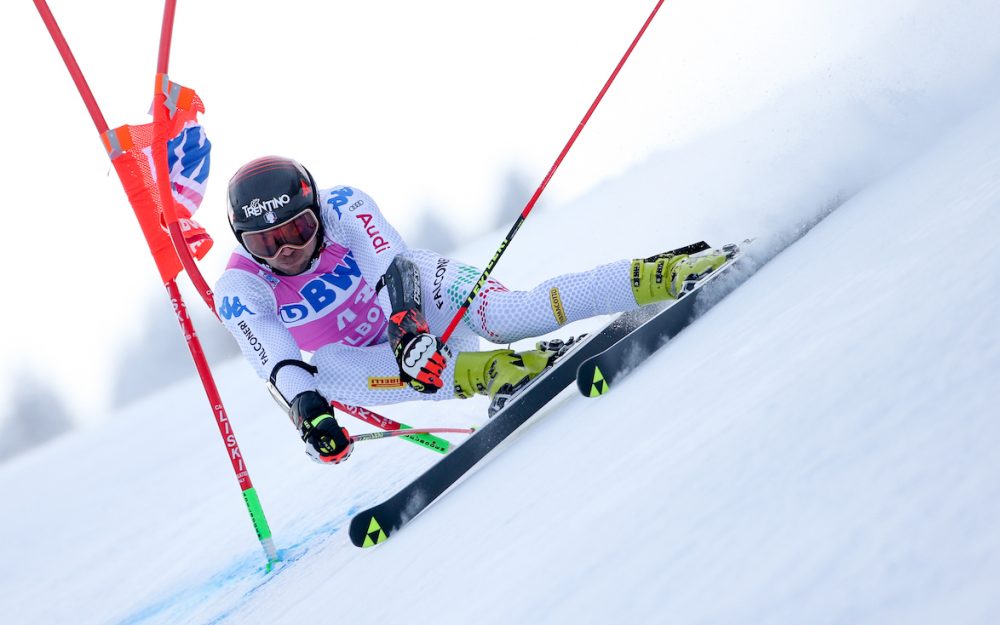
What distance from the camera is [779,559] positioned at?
1.00m

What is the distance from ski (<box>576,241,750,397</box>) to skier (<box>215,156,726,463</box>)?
0.12 meters

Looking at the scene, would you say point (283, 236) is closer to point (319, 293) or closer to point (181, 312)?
point (319, 293)

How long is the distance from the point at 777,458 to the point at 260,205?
2.90 metres

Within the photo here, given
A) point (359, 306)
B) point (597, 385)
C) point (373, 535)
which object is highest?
point (597, 385)

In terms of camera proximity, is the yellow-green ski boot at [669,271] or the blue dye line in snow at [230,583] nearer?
the yellow-green ski boot at [669,271]

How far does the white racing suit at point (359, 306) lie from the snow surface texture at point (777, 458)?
1.79 ft

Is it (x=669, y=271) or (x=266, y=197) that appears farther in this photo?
(x=266, y=197)

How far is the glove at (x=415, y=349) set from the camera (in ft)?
11.4

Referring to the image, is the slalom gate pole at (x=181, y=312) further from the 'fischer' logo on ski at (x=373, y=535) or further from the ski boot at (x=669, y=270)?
the ski boot at (x=669, y=270)

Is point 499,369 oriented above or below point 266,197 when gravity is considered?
below

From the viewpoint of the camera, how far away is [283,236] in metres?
3.81

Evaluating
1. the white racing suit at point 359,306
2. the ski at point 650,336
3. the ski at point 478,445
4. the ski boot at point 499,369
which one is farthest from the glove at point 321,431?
the ski at point 650,336

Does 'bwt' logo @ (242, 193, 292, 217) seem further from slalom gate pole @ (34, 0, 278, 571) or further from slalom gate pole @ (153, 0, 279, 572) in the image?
slalom gate pole @ (34, 0, 278, 571)

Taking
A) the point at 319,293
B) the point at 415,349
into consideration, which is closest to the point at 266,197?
the point at 319,293
